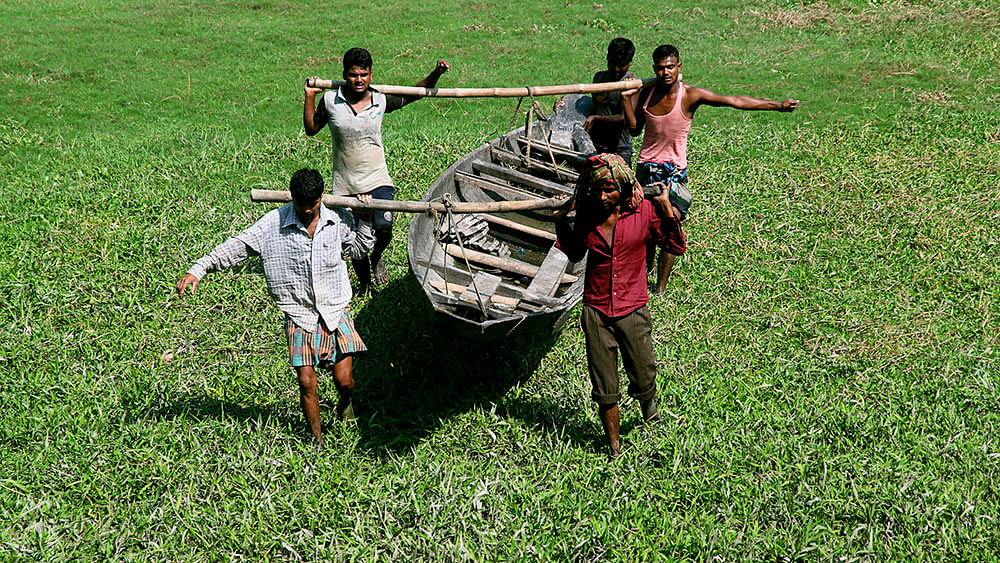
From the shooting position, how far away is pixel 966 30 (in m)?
14.5

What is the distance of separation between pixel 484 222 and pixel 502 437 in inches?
94.3

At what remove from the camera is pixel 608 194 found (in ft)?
14.1

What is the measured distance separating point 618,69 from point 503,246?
182 cm

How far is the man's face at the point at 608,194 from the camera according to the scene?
4266mm

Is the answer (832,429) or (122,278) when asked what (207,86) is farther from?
(832,429)

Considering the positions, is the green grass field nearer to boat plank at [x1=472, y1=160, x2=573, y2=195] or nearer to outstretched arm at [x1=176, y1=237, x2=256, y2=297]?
boat plank at [x1=472, y1=160, x2=573, y2=195]

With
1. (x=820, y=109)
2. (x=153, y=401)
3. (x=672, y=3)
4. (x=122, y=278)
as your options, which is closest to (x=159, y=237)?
(x=122, y=278)

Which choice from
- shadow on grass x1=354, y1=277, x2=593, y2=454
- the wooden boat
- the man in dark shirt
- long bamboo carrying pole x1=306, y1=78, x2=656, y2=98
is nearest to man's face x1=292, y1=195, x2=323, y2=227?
the wooden boat

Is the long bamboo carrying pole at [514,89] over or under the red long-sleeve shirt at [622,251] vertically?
over

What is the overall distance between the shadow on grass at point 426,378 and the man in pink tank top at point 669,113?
1.46 meters

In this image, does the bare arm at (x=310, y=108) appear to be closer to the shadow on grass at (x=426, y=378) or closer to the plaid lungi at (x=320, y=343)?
the shadow on grass at (x=426, y=378)

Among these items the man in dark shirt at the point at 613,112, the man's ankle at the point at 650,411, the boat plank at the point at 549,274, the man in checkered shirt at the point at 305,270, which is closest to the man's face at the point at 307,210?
the man in checkered shirt at the point at 305,270

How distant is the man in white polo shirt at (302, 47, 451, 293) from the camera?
579 cm

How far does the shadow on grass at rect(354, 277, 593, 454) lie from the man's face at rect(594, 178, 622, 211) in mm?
1525
